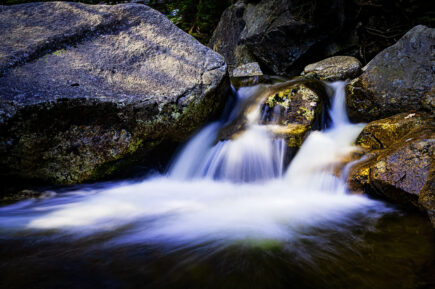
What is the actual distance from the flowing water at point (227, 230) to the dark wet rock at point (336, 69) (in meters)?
2.28

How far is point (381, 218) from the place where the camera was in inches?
91.8

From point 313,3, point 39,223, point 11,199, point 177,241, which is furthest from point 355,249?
point 313,3

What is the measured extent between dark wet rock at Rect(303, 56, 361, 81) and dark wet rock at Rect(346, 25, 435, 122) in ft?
3.60

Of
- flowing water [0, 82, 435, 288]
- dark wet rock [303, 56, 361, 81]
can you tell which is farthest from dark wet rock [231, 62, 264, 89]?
flowing water [0, 82, 435, 288]

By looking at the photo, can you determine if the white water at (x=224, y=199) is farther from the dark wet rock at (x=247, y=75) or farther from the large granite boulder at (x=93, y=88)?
the dark wet rock at (x=247, y=75)

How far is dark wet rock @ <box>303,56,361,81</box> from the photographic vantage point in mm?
5774

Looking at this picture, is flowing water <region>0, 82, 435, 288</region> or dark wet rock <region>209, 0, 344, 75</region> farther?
dark wet rock <region>209, 0, 344, 75</region>

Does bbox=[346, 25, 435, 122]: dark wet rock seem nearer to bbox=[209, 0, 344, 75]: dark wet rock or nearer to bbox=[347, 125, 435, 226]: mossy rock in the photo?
bbox=[347, 125, 435, 226]: mossy rock

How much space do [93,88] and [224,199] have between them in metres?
2.45

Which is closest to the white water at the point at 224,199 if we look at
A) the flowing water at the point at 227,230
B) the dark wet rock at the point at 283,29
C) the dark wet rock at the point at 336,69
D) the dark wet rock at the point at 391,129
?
the flowing water at the point at 227,230

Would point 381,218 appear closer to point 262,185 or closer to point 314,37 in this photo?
point 262,185

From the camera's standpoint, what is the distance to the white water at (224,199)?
2.35 meters

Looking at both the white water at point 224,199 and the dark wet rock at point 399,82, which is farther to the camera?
the dark wet rock at point 399,82

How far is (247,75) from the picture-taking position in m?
7.31
